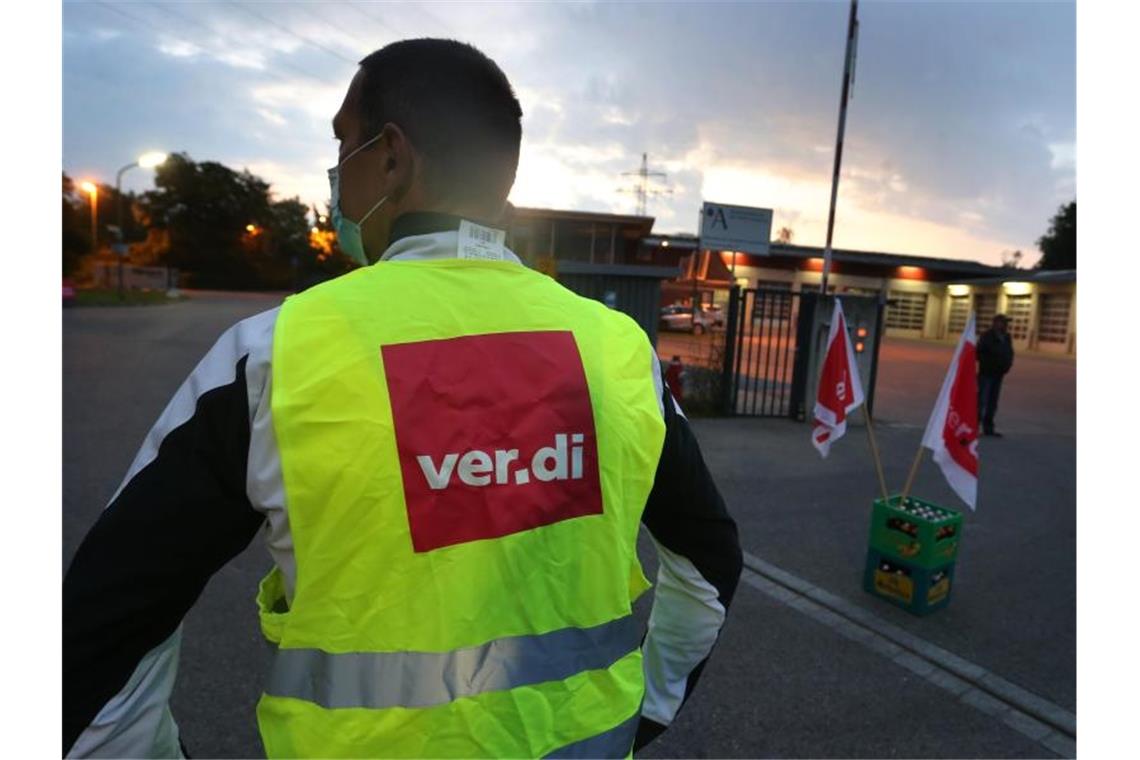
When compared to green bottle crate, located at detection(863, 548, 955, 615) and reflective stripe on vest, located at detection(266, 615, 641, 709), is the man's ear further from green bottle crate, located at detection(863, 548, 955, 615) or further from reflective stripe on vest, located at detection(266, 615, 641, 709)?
green bottle crate, located at detection(863, 548, 955, 615)

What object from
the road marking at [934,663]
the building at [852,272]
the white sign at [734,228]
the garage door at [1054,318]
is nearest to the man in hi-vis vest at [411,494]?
the road marking at [934,663]

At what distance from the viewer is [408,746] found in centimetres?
96

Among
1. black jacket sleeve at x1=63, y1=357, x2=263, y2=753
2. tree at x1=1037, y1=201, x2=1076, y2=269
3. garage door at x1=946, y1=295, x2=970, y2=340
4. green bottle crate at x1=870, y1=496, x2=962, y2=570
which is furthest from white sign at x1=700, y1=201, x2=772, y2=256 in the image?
tree at x1=1037, y1=201, x2=1076, y2=269

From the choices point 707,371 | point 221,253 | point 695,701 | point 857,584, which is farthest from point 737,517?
point 221,253

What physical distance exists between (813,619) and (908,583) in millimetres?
668

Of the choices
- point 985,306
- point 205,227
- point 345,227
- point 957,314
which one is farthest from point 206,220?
point 345,227

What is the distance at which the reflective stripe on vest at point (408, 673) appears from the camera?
947mm

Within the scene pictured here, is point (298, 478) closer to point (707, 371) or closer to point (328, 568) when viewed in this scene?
point (328, 568)

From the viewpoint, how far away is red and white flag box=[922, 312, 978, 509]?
14.8 ft

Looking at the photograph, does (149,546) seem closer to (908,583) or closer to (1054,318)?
(908,583)

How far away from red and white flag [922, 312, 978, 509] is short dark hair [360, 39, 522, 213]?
4.14 meters

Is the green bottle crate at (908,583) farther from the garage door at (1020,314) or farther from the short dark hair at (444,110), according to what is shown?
the garage door at (1020,314)

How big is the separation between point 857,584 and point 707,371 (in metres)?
6.34

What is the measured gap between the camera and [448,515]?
97 cm
